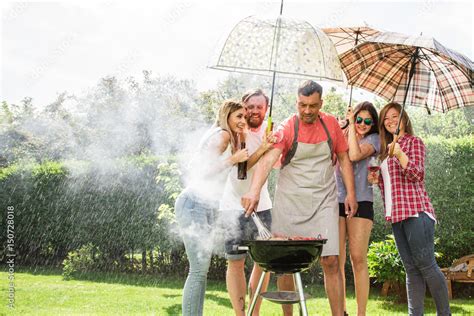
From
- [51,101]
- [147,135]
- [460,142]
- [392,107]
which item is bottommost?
[392,107]

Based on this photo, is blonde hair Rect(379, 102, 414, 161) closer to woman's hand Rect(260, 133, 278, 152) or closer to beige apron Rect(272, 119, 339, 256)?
beige apron Rect(272, 119, 339, 256)

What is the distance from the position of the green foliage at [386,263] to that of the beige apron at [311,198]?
359 cm

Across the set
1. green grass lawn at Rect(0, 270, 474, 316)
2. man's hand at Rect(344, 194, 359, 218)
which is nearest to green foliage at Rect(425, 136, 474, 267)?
green grass lawn at Rect(0, 270, 474, 316)

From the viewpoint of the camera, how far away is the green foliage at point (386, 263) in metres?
7.07

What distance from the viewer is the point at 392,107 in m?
4.13

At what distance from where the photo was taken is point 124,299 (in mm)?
7613

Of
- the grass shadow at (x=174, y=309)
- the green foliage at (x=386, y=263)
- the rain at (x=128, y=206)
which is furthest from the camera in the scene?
the rain at (x=128, y=206)

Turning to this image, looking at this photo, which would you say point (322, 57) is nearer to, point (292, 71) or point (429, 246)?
point (292, 71)

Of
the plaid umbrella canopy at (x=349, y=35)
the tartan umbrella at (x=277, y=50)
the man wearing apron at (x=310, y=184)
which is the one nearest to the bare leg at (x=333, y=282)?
the man wearing apron at (x=310, y=184)

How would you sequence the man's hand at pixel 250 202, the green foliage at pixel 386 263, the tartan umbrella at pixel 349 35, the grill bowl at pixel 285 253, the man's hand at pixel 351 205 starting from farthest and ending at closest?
1. the green foliage at pixel 386 263
2. the tartan umbrella at pixel 349 35
3. the man's hand at pixel 351 205
4. the man's hand at pixel 250 202
5. the grill bowl at pixel 285 253

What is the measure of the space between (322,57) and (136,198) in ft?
23.3

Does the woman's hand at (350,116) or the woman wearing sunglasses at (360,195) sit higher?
the woman's hand at (350,116)

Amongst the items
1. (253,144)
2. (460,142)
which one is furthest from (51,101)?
(253,144)

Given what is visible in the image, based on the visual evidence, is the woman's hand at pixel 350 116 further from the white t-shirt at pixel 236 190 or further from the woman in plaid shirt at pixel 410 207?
the white t-shirt at pixel 236 190
